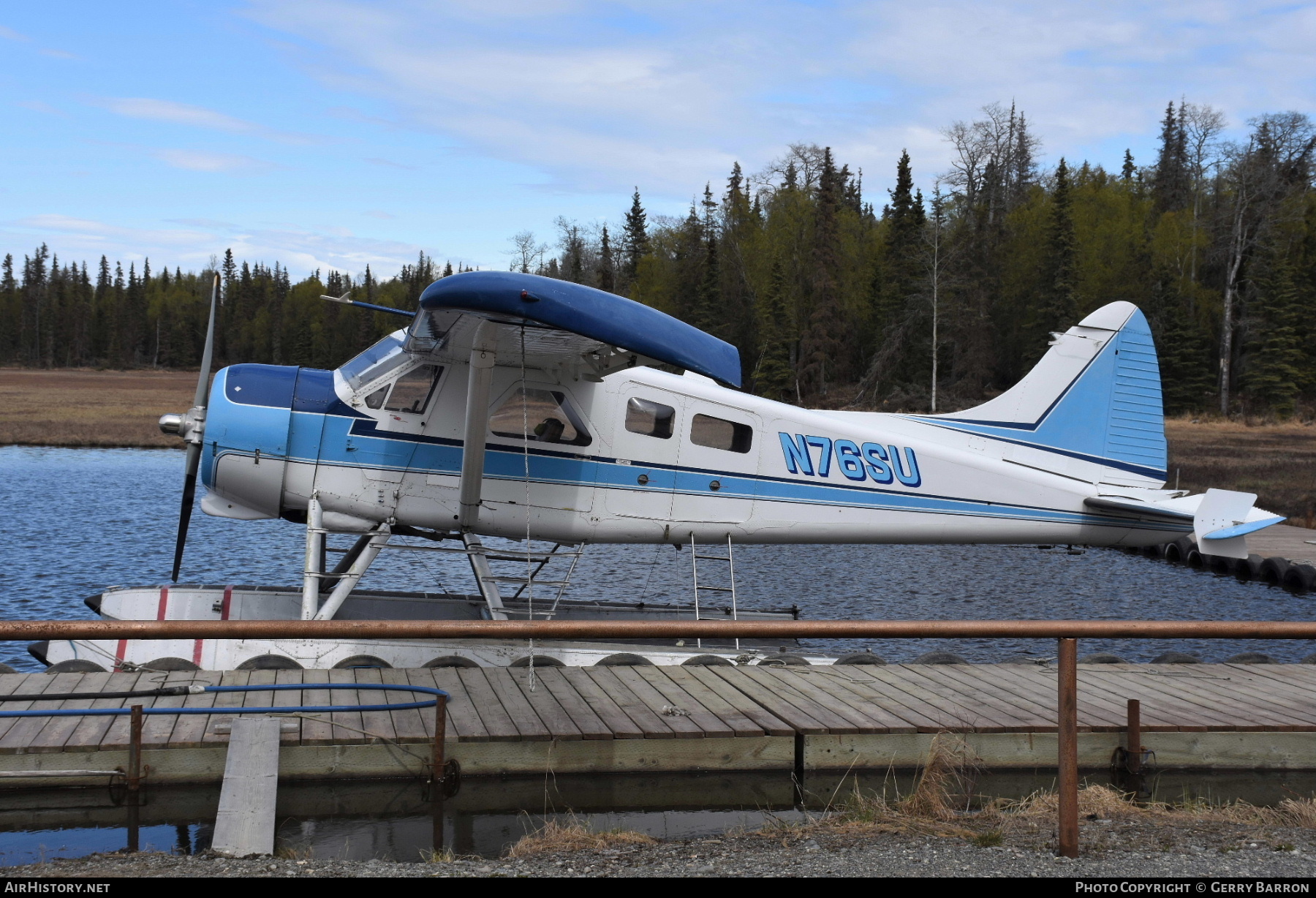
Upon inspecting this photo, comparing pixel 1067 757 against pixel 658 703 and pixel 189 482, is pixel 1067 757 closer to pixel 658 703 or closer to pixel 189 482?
pixel 658 703

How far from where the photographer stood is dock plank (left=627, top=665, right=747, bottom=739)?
5.56 metres

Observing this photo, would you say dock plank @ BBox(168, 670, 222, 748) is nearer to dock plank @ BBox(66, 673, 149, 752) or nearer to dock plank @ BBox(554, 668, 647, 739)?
dock plank @ BBox(66, 673, 149, 752)

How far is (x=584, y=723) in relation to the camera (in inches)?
219

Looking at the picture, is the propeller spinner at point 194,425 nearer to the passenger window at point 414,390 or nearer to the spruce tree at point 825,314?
the passenger window at point 414,390

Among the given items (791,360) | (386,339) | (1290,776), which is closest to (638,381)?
(386,339)

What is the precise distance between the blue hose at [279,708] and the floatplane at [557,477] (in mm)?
1726

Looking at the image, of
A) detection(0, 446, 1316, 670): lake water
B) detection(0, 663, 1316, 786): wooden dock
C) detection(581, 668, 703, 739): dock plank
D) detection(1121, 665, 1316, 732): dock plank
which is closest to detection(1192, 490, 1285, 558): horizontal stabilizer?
detection(1121, 665, 1316, 732): dock plank

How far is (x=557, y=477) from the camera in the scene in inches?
333

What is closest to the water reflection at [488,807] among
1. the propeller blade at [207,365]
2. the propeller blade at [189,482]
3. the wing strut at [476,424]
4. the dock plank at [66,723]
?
the dock plank at [66,723]

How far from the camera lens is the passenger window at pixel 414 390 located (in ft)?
27.1

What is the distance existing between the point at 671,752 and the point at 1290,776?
11.6 ft

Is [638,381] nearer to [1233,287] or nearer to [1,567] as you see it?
[1,567]

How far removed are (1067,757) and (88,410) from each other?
47501mm

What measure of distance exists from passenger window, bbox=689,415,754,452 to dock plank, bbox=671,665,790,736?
2.17 m
